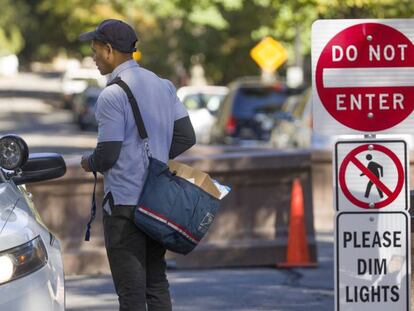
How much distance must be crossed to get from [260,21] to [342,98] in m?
36.7

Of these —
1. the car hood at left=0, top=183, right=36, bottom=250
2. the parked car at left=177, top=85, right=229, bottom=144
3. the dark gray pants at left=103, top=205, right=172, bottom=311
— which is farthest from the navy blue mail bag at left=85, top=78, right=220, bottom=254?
the parked car at left=177, top=85, right=229, bottom=144

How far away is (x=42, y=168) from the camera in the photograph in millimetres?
6402

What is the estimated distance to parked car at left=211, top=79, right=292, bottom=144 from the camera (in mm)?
24266

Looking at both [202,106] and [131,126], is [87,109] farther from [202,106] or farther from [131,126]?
[131,126]

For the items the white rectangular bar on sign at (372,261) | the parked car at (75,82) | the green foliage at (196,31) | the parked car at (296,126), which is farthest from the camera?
the parked car at (75,82)

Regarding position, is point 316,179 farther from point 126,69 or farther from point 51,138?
point 51,138

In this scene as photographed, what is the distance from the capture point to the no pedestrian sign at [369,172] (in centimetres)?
590

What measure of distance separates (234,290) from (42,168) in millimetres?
3601

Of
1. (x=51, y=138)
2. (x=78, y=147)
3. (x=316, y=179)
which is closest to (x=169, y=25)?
(x=51, y=138)

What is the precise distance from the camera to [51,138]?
38.3m

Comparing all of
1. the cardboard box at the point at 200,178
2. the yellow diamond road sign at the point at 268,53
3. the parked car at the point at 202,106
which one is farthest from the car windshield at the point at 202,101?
the cardboard box at the point at 200,178

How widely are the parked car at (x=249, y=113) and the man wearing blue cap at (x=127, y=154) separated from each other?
17.3 metres

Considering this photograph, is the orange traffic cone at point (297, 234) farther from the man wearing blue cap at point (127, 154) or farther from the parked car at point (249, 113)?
the parked car at point (249, 113)

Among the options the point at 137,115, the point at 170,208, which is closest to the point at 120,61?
the point at 137,115
